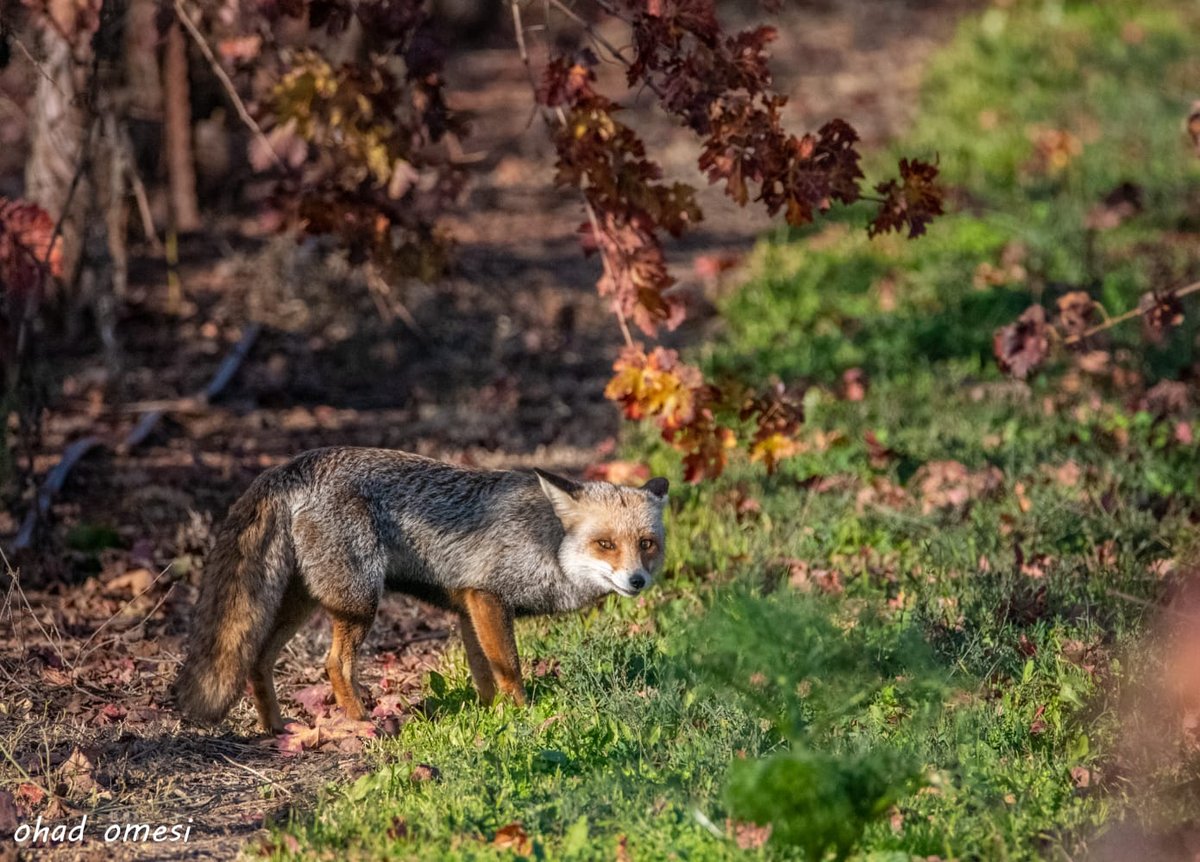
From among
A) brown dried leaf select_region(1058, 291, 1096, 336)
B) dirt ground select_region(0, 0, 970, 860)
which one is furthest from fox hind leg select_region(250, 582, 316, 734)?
brown dried leaf select_region(1058, 291, 1096, 336)

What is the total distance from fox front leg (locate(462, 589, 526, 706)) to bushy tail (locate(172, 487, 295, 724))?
835 mm

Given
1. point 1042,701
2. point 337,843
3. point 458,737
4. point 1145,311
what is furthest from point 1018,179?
point 337,843

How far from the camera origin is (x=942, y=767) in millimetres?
5543

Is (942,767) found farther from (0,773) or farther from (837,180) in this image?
(0,773)

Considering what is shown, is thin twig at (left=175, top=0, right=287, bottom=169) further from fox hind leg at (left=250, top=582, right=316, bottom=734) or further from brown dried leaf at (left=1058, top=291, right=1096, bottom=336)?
brown dried leaf at (left=1058, top=291, right=1096, bottom=336)

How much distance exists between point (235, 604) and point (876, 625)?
2629mm

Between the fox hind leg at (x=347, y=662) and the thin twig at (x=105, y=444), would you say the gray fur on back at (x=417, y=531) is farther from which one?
the thin twig at (x=105, y=444)

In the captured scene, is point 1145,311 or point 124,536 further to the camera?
point 124,536

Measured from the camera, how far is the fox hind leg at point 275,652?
21.1 feet

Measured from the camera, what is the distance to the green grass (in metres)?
5.07

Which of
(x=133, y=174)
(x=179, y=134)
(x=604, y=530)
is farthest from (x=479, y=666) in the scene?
(x=179, y=134)

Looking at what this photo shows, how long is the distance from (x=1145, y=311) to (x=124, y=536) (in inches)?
227

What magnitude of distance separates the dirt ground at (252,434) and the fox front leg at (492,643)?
14.6 inches

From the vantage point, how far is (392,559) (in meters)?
6.70
